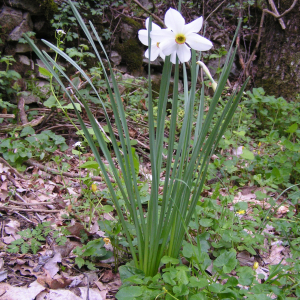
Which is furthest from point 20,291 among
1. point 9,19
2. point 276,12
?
point 276,12

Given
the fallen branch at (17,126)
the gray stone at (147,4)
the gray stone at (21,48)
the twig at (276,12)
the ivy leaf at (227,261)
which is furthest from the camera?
the gray stone at (147,4)

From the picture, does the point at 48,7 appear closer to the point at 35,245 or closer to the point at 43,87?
the point at 43,87

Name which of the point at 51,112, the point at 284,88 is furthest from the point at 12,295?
the point at 284,88

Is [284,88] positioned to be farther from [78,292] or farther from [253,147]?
[78,292]

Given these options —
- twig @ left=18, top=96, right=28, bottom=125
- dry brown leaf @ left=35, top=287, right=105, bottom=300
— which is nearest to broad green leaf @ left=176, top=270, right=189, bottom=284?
dry brown leaf @ left=35, top=287, right=105, bottom=300

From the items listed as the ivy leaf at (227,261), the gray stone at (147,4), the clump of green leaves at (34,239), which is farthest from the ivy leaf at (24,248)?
the gray stone at (147,4)

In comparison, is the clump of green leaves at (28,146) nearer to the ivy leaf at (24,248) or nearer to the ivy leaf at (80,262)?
the ivy leaf at (24,248)

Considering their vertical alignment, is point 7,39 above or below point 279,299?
above
